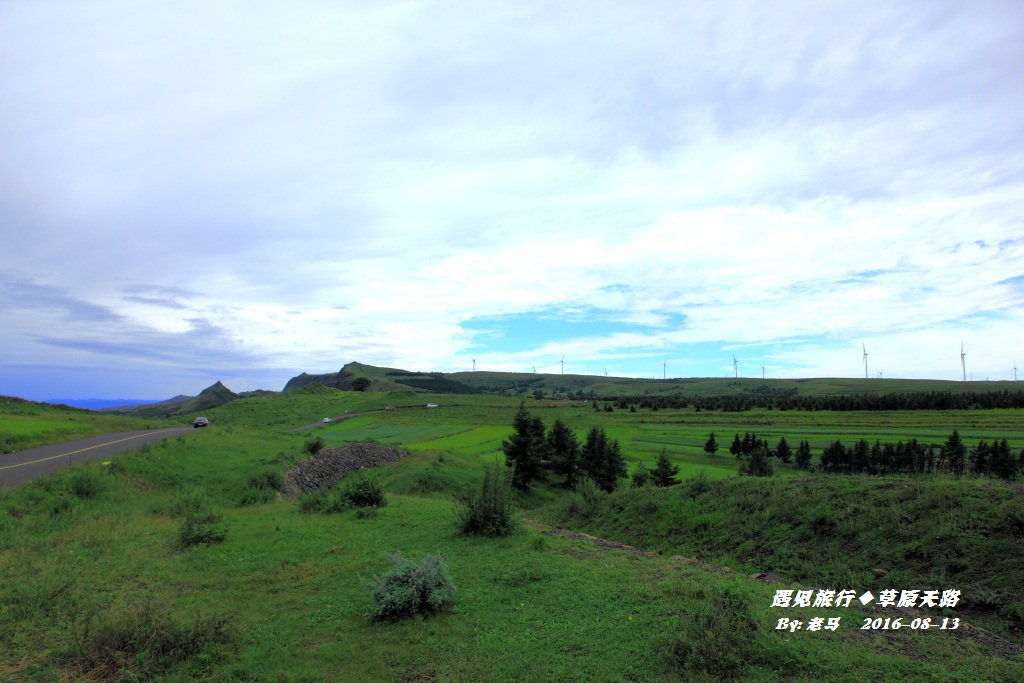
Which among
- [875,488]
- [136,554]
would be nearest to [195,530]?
[136,554]

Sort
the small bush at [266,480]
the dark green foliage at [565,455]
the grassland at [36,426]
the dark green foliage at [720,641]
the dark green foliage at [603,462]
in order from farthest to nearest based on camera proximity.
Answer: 1. the dark green foliage at [565,455]
2. the dark green foliage at [603,462]
3. the grassland at [36,426]
4. the small bush at [266,480]
5. the dark green foliage at [720,641]

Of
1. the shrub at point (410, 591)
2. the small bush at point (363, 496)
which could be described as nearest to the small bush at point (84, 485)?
the small bush at point (363, 496)

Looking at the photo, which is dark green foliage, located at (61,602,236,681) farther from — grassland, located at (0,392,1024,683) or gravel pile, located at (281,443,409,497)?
gravel pile, located at (281,443,409,497)

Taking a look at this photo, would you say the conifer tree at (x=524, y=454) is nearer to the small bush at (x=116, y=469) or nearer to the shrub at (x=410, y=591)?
the small bush at (x=116, y=469)

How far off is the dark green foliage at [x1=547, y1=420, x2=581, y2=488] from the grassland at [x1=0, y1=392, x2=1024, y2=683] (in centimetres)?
2190

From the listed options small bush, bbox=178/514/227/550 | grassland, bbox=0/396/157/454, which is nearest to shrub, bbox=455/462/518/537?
small bush, bbox=178/514/227/550

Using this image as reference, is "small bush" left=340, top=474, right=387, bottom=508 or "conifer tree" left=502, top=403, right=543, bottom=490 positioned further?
"conifer tree" left=502, top=403, right=543, bottom=490

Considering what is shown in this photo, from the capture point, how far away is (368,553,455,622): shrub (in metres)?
7.92

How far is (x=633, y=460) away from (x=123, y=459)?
4225 centimetres

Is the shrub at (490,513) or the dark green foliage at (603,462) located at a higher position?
the shrub at (490,513)

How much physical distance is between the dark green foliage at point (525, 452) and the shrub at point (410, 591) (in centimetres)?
2763

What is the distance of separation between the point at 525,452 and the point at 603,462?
682 centimetres

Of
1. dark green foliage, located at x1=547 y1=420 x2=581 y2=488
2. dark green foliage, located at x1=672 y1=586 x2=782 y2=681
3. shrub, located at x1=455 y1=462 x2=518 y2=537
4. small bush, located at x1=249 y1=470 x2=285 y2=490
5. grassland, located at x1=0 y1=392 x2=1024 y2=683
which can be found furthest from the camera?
dark green foliage, located at x1=547 y1=420 x2=581 y2=488

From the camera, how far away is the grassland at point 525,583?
604 centimetres
